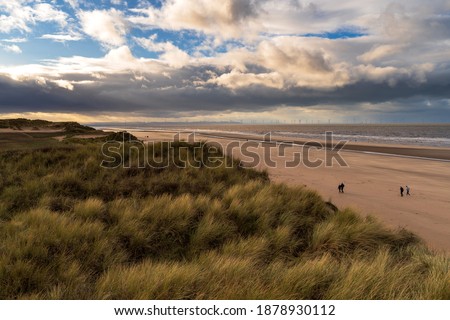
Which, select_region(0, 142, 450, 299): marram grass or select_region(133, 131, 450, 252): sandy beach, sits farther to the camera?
select_region(133, 131, 450, 252): sandy beach

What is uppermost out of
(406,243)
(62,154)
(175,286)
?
(62,154)

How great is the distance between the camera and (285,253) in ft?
20.1

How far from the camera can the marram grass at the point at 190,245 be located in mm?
4023

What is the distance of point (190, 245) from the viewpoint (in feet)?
20.8

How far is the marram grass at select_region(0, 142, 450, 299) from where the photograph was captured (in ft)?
13.2

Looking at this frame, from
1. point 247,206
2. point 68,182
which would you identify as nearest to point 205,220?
point 247,206

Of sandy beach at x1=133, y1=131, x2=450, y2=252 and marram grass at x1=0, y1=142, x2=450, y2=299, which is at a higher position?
marram grass at x1=0, y1=142, x2=450, y2=299

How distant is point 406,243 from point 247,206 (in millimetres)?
3776

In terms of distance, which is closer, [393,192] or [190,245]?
[190,245]

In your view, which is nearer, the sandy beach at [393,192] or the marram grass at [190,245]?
the marram grass at [190,245]

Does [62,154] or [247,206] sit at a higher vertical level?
[62,154]

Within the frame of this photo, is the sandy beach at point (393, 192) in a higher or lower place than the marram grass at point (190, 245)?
lower

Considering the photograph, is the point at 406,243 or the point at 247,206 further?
the point at 247,206

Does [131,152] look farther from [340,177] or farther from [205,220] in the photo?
[340,177]
